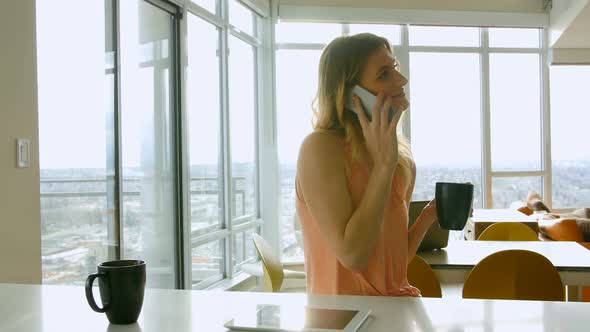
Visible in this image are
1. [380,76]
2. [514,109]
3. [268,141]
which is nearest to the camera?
[380,76]

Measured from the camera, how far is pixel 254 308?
995 mm

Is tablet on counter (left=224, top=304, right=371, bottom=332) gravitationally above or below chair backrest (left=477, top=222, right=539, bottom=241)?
above

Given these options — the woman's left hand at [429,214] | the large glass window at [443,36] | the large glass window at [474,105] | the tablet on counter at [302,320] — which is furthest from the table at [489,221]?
the tablet on counter at [302,320]

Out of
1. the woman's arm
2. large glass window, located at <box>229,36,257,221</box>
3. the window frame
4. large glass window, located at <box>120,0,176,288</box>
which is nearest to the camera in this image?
the woman's arm

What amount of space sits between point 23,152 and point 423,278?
169cm

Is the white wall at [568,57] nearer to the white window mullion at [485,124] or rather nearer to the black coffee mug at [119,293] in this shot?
the white window mullion at [485,124]

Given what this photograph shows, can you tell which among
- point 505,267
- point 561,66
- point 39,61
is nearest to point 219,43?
point 39,61

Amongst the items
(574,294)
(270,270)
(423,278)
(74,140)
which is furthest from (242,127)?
(423,278)

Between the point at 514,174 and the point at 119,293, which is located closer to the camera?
the point at 119,293

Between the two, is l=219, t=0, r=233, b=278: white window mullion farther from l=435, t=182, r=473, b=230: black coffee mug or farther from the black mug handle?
the black mug handle

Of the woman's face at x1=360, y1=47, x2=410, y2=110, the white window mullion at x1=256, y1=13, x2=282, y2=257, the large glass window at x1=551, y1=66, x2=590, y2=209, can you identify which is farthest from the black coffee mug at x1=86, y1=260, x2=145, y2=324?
the large glass window at x1=551, y1=66, x2=590, y2=209

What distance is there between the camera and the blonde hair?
1401 mm

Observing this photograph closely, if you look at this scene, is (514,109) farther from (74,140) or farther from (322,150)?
(322,150)

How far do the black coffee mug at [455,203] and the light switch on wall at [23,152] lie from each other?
71.8 inches
